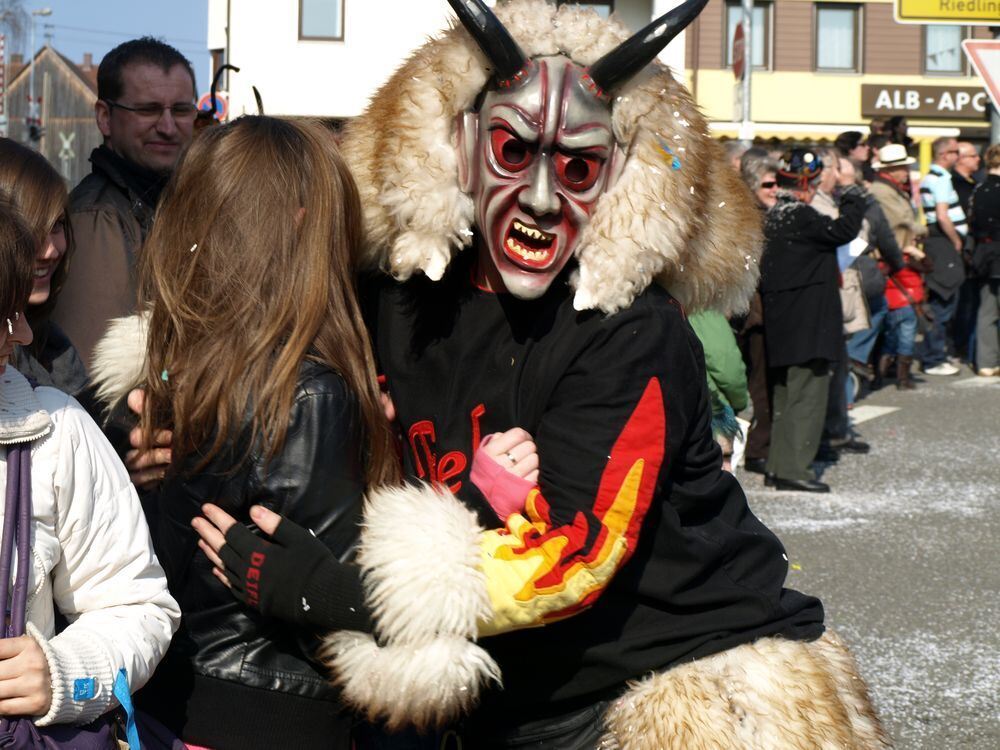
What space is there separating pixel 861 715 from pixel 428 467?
963 millimetres

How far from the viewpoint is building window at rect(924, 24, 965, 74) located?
96.7 ft

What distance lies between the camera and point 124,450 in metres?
2.41

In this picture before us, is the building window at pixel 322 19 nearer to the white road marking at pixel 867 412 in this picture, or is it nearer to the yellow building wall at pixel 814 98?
the yellow building wall at pixel 814 98

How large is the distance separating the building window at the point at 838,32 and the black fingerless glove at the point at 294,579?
96.8ft

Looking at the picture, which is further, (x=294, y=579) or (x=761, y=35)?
(x=761, y=35)

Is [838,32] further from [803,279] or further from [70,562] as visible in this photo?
[70,562]

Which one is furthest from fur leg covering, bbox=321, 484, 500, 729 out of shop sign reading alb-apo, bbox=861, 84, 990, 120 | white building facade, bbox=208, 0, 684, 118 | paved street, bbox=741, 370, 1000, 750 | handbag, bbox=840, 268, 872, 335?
shop sign reading alb-apo, bbox=861, 84, 990, 120

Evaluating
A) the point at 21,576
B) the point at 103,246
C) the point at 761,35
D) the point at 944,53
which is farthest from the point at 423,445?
the point at 944,53

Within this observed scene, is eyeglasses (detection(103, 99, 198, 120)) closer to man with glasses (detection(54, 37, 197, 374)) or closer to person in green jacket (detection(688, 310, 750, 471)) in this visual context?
man with glasses (detection(54, 37, 197, 374))

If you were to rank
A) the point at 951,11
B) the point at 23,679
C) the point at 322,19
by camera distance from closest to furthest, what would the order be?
the point at 23,679, the point at 951,11, the point at 322,19

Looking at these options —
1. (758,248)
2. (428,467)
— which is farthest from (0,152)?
(758,248)

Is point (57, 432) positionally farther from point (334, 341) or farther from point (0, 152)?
point (0, 152)

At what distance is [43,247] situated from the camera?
2824 millimetres

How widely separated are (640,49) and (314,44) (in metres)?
22.9
